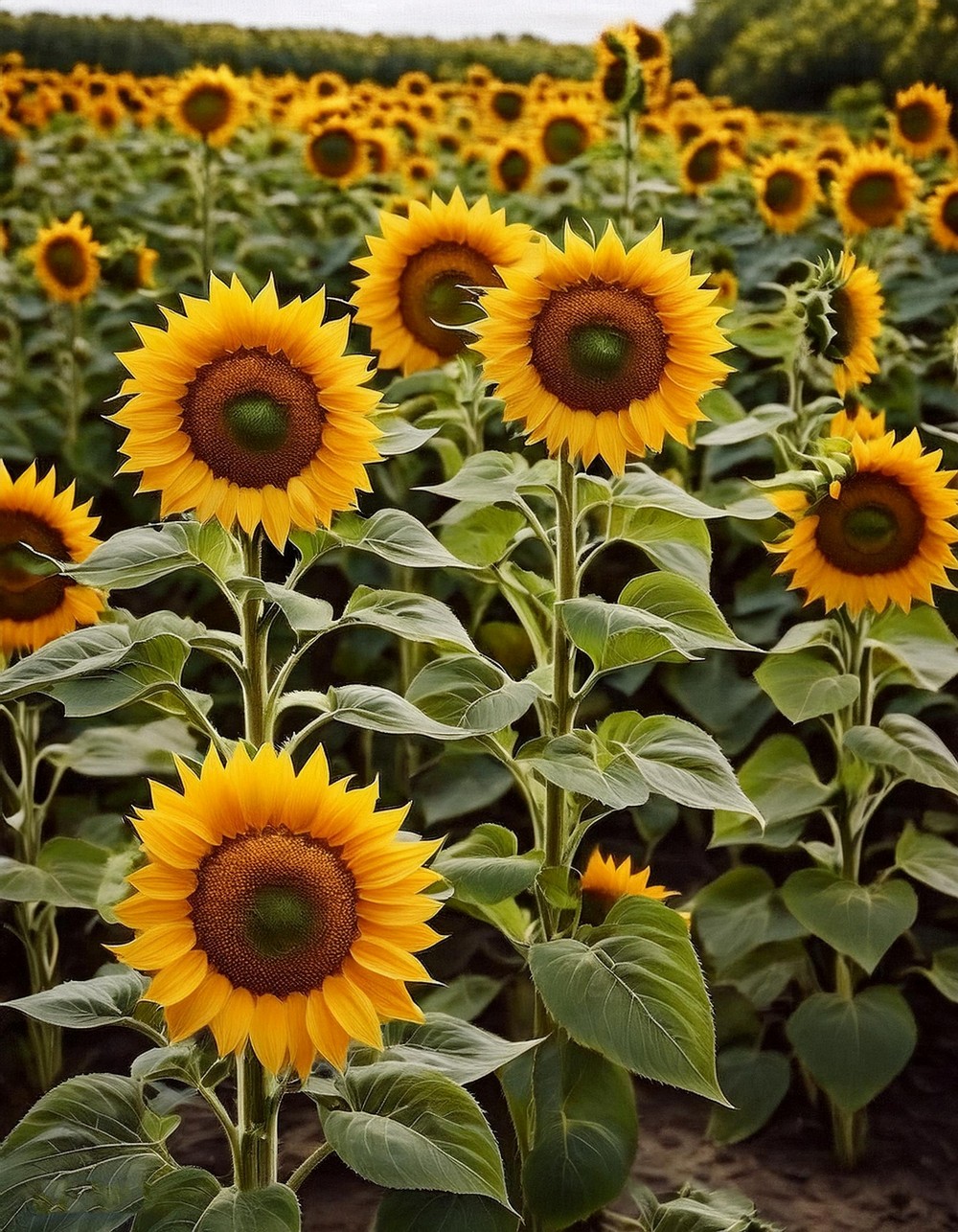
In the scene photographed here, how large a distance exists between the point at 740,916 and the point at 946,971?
1.29 ft

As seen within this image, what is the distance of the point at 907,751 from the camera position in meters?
2.38

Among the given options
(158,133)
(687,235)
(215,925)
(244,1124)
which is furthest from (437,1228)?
(158,133)

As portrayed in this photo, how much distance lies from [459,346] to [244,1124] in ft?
4.51

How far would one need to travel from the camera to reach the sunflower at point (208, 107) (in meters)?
5.10

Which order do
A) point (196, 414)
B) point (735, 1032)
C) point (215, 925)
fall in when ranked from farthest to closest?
point (735, 1032) → point (196, 414) → point (215, 925)

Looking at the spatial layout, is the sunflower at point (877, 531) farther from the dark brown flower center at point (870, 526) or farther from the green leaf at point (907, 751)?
the green leaf at point (907, 751)

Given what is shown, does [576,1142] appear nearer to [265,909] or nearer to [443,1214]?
[443,1214]

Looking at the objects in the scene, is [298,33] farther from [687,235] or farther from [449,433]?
[449,433]

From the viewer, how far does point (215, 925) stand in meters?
1.52

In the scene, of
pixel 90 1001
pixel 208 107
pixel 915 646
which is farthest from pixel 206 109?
pixel 90 1001

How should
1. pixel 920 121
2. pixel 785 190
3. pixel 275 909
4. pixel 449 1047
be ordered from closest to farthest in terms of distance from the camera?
pixel 275 909 → pixel 449 1047 → pixel 785 190 → pixel 920 121

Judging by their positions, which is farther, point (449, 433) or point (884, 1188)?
point (449, 433)

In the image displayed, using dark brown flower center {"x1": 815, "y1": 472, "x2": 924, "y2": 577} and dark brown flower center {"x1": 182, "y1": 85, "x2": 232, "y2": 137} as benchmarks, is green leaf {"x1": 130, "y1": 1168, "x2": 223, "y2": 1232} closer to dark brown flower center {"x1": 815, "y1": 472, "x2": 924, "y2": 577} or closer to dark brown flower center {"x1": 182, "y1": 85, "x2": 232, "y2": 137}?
dark brown flower center {"x1": 815, "y1": 472, "x2": 924, "y2": 577}

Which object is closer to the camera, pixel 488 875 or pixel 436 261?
pixel 488 875
